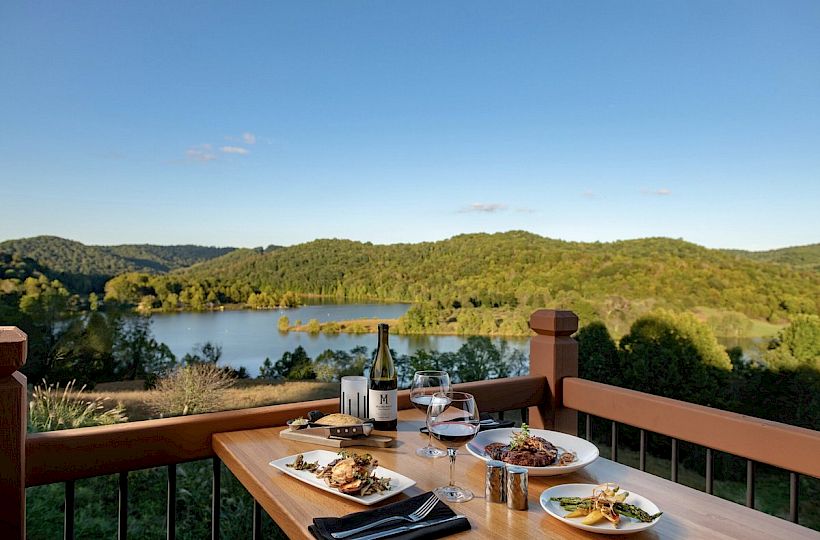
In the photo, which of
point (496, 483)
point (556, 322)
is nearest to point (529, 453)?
point (496, 483)

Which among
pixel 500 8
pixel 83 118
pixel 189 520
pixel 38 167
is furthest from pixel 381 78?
pixel 189 520

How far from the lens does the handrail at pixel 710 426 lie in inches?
46.0

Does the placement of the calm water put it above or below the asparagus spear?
below

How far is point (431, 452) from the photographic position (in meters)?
1.16

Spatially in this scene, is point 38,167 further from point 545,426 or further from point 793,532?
point 793,532

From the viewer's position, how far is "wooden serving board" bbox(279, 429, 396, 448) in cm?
120

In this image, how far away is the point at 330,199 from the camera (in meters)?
11.8

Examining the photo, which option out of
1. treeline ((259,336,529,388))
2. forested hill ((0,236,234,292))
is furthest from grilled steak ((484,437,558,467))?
forested hill ((0,236,234,292))

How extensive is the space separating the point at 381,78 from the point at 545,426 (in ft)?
29.7

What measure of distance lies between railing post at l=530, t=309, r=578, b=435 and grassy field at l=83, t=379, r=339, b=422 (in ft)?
24.9

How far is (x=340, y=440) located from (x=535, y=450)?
43 centimetres

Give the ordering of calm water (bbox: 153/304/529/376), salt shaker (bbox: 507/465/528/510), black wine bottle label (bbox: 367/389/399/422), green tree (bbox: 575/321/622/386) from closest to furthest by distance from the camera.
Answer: salt shaker (bbox: 507/465/528/510)
black wine bottle label (bbox: 367/389/399/422)
calm water (bbox: 153/304/529/376)
green tree (bbox: 575/321/622/386)

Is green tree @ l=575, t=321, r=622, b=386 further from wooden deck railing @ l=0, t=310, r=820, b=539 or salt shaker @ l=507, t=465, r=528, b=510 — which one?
salt shaker @ l=507, t=465, r=528, b=510

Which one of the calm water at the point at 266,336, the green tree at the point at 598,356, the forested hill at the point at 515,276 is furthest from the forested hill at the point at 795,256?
the calm water at the point at 266,336
